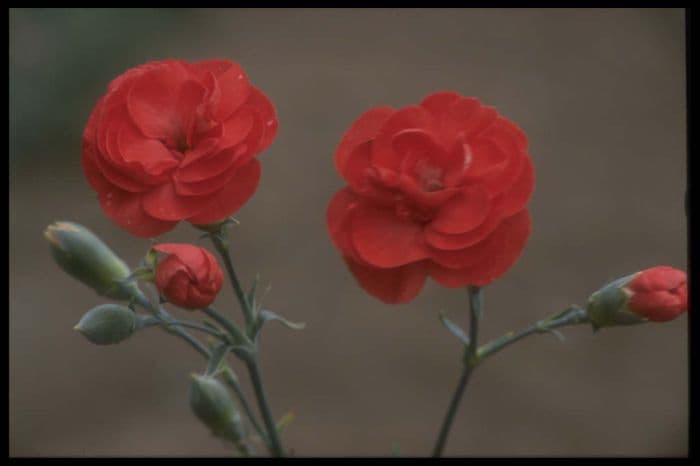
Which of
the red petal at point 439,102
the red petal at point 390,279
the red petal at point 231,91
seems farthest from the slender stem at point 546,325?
the red petal at point 231,91

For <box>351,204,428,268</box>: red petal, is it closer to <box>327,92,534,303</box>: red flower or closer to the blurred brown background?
<box>327,92,534,303</box>: red flower

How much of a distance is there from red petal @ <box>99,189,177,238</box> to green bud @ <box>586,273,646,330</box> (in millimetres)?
387

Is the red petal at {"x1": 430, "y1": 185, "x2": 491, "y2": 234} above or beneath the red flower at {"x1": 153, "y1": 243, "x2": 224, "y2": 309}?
above

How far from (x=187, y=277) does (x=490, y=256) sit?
257mm

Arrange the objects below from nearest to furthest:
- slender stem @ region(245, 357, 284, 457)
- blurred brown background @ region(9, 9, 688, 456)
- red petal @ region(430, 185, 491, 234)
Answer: red petal @ region(430, 185, 491, 234), slender stem @ region(245, 357, 284, 457), blurred brown background @ region(9, 9, 688, 456)

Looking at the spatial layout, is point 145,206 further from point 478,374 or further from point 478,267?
point 478,374

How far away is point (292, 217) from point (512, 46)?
948mm

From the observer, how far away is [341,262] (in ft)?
9.04

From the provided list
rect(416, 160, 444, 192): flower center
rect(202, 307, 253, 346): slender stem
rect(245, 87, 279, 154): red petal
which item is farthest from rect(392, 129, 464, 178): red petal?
rect(202, 307, 253, 346): slender stem

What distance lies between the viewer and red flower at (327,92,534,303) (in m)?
0.92

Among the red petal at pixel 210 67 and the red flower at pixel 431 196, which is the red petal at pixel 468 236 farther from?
the red petal at pixel 210 67

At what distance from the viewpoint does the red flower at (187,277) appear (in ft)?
3.00

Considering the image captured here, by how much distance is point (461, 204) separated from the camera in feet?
3.03
